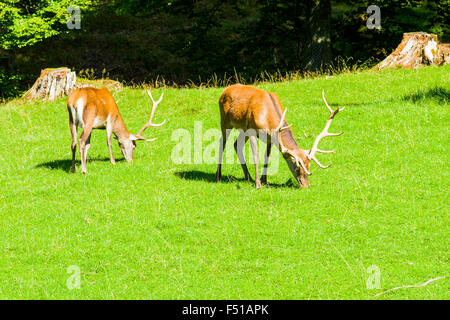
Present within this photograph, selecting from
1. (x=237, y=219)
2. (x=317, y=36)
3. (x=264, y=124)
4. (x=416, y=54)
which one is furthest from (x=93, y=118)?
(x=317, y=36)

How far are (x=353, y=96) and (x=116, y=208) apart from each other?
380 inches

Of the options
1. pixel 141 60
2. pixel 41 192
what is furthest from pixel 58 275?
pixel 141 60

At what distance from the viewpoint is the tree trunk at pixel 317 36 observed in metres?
24.8

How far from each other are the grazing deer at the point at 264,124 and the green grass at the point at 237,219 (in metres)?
0.46

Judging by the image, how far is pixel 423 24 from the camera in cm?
2619

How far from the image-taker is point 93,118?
47.3ft

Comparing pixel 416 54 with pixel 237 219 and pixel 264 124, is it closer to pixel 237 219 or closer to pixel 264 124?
pixel 264 124

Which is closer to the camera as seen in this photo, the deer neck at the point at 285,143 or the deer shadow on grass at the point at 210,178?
the deer neck at the point at 285,143

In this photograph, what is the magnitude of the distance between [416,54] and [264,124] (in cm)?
1206

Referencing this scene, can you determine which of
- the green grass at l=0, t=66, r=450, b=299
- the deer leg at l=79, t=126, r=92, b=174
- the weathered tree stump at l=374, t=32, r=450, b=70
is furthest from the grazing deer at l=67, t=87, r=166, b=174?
the weathered tree stump at l=374, t=32, r=450, b=70

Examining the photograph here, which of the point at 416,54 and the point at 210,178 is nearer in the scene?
the point at 210,178

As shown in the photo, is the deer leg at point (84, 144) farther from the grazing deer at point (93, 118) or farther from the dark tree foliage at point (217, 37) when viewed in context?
the dark tree foliage at point (217, 37)

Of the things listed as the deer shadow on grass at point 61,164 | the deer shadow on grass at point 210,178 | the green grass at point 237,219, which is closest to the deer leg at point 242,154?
the deer shadow on grass at point 210,178
